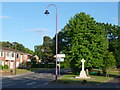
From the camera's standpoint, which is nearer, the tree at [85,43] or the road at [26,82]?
the road at [26,82]

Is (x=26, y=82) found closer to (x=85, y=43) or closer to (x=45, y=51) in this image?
(x=85, y=43)

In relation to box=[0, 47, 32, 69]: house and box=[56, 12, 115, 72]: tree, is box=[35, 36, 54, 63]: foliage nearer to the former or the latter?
box=[0, 47, 32, 69]: house

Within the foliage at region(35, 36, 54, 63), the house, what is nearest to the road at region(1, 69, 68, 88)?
the house

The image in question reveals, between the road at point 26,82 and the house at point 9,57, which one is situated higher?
the house at point 9,57

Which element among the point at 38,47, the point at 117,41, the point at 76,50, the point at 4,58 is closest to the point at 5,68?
the point at 4,58

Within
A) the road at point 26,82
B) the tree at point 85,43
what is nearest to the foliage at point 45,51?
the tree at point 85,43

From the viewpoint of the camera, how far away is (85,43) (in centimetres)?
5147

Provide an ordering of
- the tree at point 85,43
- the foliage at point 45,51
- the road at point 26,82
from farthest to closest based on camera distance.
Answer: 1. the foliage at point 45,51
2. the tree at point 85,43
3. the road at point 26,82

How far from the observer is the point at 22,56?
91.6 metres

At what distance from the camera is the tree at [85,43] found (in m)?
51.2

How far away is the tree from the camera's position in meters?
51.2

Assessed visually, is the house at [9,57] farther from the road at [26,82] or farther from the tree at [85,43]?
the road at [26,82]

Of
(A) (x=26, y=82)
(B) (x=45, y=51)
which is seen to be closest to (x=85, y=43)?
(A) (x=26, y=82)

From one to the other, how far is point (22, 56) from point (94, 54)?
45.1 meters
